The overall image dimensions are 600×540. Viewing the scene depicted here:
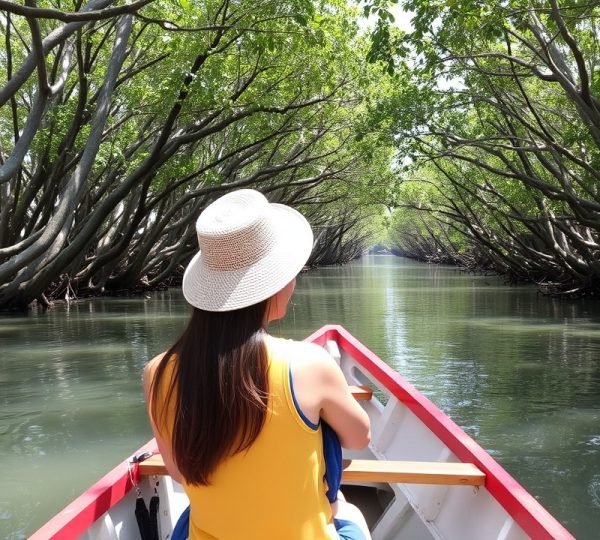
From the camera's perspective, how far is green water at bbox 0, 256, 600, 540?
201 inches

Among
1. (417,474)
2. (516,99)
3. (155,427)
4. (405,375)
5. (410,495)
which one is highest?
(516,99)

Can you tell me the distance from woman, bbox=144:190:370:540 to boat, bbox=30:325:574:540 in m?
0.72

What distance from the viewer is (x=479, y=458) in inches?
117

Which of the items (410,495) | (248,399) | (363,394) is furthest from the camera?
(363,394)

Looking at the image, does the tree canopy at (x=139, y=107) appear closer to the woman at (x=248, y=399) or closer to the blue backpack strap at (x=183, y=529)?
the woman at (x=248, y=399)

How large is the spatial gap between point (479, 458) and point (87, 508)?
1630 mm

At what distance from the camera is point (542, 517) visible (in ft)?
7.70

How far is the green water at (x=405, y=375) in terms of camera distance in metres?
5.11

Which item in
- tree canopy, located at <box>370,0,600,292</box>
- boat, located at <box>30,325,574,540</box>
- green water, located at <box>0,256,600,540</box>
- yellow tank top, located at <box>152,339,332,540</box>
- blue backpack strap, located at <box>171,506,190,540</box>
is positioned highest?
tree canopy, located at <box>370,0,600,292</box>

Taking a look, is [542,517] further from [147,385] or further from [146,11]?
[146,11]

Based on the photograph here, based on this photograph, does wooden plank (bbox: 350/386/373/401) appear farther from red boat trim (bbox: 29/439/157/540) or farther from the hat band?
the hat band

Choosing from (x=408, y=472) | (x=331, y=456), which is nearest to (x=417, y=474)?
(x=408, y=472)

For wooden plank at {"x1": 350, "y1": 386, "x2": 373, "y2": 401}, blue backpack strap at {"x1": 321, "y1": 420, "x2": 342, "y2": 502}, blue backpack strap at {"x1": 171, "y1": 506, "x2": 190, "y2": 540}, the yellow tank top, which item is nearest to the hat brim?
the yellow tank top

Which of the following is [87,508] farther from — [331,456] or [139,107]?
[139,107]
